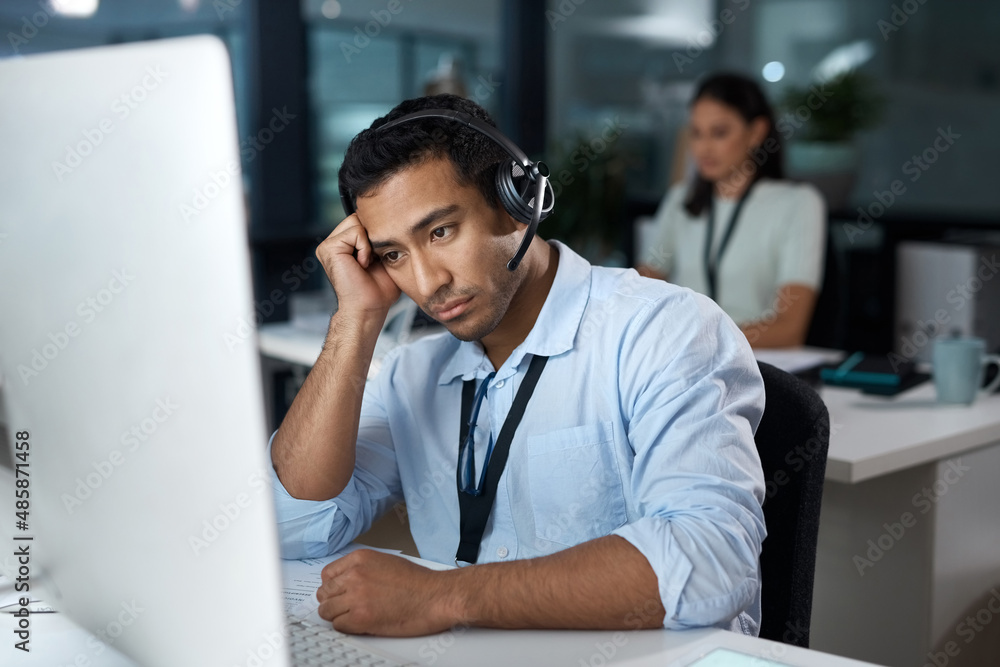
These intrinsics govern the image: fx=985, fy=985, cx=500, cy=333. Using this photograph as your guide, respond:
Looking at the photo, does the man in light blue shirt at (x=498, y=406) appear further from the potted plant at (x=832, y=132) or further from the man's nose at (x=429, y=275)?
the potted plant at (x=832, y=132)

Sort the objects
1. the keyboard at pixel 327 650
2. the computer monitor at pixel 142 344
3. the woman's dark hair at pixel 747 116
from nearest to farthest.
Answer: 1. the computer monitor at pixel 142 344
2. the keyboard at pixel 327 650
3. the woman's dark hair at pixel 747 116

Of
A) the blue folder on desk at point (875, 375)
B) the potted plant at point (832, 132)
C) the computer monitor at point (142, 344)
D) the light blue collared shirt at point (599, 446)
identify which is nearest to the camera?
the computer monitor at point (142, 344)

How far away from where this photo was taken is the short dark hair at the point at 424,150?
128cm

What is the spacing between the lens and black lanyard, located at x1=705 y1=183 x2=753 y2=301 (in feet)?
10.0

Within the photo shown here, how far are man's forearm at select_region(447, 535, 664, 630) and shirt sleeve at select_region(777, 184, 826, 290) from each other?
2054 mm

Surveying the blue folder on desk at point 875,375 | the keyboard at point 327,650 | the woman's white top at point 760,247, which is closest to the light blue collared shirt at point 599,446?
the keyboard at point 327,650

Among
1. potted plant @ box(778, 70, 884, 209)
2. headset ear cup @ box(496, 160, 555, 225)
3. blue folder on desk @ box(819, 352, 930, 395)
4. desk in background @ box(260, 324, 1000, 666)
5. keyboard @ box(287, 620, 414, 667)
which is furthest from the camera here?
potted plant @ box(778, 70, 884, 209)

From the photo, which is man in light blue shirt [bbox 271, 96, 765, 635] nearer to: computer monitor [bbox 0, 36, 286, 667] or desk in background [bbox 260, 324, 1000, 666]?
computer monitor [bbox 0, 36, 286, 667]

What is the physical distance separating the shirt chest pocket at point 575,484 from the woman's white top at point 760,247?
1713 mm

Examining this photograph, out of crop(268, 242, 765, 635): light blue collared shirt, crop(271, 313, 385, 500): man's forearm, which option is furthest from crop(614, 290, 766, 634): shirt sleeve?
crop(271, 313, 385, 500): man's forearm

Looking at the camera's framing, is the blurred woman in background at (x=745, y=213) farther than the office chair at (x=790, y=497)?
Yes

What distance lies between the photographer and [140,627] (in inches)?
26.9

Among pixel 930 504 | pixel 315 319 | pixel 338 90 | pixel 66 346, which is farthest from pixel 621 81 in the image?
pixel 66 346

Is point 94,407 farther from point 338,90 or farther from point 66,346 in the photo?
point 338,90
